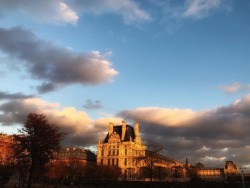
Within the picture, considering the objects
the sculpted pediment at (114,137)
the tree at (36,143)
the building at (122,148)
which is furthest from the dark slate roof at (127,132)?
the tree at (36,143)

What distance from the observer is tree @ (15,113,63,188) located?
40625mm

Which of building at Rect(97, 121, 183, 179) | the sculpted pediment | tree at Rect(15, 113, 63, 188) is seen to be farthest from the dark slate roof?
tree at Rect(15, 113, 63, 188)

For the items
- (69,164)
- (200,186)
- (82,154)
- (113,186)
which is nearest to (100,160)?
(82,154)

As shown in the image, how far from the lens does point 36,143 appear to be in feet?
133

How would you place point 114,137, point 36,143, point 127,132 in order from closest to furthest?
1. point 36,143
2. point 114,137
3. point 127,132

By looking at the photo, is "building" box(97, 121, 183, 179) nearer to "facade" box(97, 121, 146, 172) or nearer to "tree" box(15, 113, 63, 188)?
"facade" box(97, 121, 146, 172)

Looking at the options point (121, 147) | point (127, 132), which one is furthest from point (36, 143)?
point (127, 132)

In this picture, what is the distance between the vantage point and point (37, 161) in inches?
1598

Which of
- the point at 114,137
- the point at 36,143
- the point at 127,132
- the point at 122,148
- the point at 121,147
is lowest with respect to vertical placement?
the point at 36,143

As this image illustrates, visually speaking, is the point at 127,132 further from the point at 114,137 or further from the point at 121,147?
the point at 121,147

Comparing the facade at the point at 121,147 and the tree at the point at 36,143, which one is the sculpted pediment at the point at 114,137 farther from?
the tree at the point at 36,143

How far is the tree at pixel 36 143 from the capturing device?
133 feet

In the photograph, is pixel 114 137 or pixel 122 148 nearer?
pixel 122 148

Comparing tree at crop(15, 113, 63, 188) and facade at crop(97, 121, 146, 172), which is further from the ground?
facade at crop(97, 121, 146, 172)
